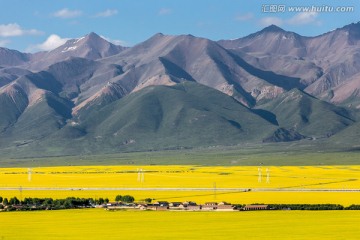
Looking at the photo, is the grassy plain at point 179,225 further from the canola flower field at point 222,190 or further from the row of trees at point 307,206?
the canola flower field at point 222,190

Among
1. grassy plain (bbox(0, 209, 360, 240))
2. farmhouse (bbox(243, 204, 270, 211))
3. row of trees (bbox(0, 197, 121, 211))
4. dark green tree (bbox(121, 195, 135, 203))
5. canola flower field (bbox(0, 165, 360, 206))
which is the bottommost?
grassy plain (bbox(0, 209, 360, 240))

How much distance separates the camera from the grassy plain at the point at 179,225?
8369 centimetres

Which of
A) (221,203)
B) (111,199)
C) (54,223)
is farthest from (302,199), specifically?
(54,223)

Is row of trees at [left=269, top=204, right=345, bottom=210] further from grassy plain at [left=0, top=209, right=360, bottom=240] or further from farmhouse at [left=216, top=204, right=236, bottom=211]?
farmhouse at [left=216, top=204, right=236, bottom=211]

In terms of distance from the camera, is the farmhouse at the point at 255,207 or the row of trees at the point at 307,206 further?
the farmhouse at the point at 255,207

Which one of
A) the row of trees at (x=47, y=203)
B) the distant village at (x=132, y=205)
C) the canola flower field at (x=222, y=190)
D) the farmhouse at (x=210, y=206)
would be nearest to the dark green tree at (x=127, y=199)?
the distant village at (x=132, y=205)

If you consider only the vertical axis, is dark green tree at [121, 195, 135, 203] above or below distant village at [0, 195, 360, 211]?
above

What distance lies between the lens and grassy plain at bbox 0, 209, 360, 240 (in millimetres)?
83688

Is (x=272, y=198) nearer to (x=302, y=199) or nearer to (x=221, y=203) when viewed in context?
(x=302, y=199)

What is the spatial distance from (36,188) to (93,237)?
87.6 meters

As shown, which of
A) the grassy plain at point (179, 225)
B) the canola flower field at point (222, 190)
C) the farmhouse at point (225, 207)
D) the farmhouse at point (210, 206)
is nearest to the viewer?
the grassy plain at point (179, 225)

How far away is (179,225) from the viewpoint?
94000 millimetres

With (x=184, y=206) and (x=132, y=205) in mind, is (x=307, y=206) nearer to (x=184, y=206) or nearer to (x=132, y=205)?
(x=184, y=206)

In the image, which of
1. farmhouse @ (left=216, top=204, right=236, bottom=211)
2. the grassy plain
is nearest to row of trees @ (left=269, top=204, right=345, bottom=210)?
the grassy plain
